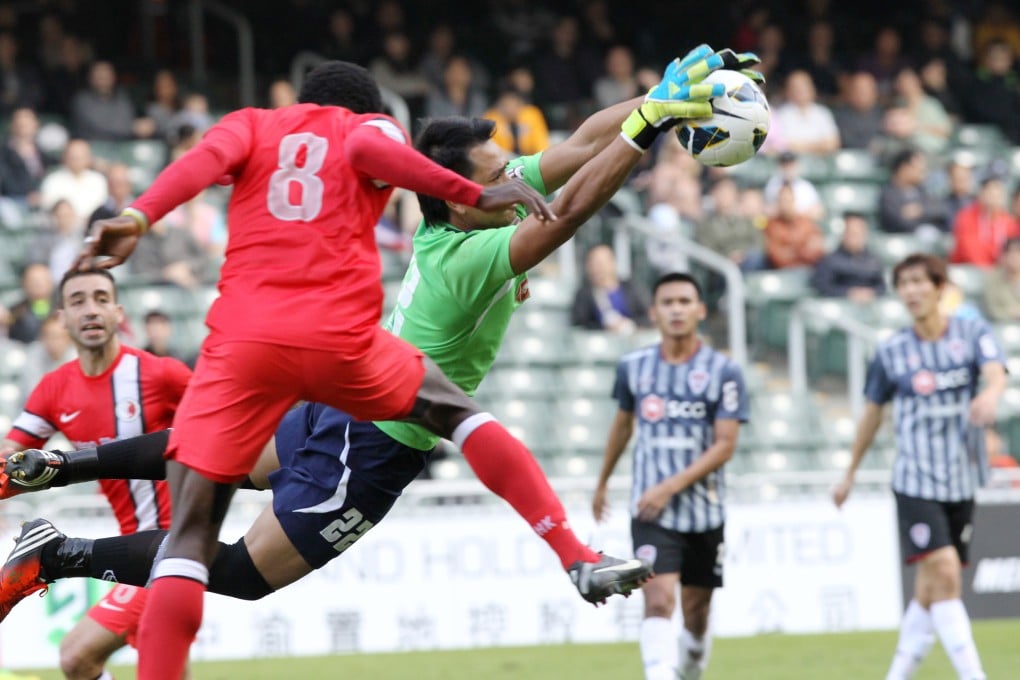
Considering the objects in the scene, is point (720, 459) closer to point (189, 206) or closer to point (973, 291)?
point (189, 206)

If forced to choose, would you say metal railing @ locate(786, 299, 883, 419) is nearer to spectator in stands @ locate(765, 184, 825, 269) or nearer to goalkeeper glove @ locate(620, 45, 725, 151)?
spectator in stands @ locate(765, 184, 825, 269)

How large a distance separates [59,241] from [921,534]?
6935 mm

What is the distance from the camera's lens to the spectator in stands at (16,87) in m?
14.9

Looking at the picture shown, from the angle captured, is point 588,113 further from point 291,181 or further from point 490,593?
point 291,181

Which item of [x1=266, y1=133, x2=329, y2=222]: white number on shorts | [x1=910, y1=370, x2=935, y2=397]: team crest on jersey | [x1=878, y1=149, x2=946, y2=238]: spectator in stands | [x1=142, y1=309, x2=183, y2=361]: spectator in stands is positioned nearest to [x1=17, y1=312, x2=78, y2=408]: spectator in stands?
[x1=142, y1=309, x2=183, y2=361]: spectator in stands

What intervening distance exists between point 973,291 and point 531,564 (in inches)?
220

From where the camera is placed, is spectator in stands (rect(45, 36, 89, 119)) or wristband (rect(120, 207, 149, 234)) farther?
spectator in stands (rect(45, 36, 89, 119))

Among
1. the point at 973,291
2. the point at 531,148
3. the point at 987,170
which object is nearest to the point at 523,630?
the point at 531,148

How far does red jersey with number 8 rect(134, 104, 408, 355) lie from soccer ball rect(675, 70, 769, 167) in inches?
37.9

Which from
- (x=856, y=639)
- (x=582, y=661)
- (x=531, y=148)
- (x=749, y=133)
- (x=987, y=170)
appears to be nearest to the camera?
(x=749, y=133)

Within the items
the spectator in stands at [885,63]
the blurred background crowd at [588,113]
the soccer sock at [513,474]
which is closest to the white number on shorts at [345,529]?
the soccer sock at [513,474]

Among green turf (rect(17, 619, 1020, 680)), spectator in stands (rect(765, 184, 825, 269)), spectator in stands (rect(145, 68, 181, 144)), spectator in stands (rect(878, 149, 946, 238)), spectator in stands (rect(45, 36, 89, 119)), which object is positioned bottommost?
green turf (rect(17, 619, 1020, 680))

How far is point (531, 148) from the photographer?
14875mm

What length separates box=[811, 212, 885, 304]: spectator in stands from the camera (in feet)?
47.7
